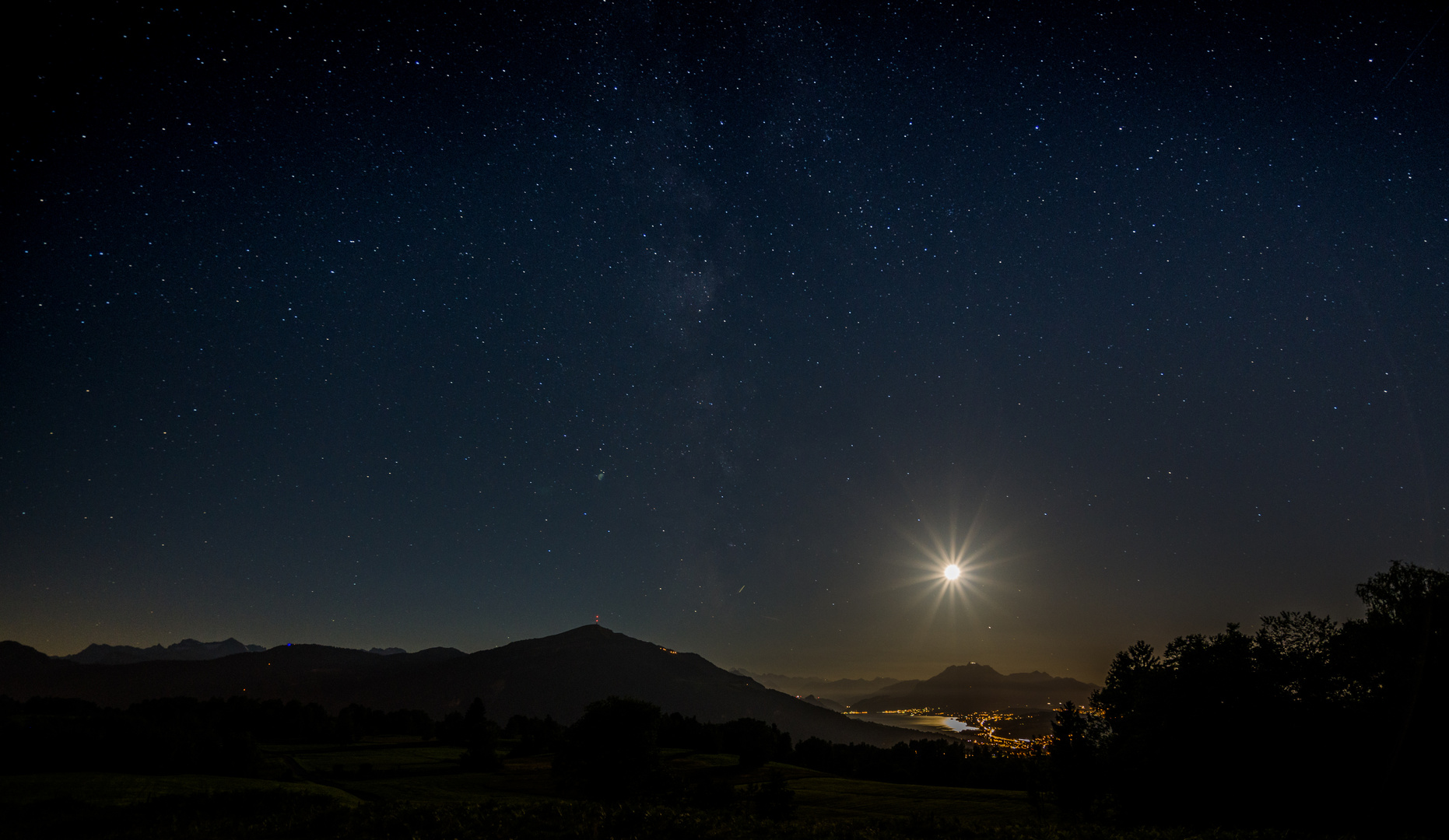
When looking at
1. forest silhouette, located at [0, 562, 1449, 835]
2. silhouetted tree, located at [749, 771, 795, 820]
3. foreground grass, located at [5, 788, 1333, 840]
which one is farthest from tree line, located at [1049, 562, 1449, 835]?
silhouetted tree, located at [749, 771, 795, 820]

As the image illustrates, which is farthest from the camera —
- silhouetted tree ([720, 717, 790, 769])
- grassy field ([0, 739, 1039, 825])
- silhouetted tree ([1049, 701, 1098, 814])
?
silhouetted tree ([720, 717, 790, 769])

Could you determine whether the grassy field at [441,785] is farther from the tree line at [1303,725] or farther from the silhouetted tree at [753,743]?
the tree line at [1303,725]

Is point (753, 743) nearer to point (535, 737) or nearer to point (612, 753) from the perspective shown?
point (612, 753)

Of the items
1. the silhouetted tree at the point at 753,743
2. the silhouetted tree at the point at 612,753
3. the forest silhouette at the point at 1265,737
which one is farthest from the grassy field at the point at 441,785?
the forest silhouette at the point at 1265,737

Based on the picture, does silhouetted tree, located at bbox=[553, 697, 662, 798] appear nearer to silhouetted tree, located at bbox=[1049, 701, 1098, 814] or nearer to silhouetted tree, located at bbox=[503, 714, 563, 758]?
silhouetted tree, located at bbox=[503, 714, 563, 758]

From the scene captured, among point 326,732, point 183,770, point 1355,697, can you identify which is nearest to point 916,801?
point 1355,697

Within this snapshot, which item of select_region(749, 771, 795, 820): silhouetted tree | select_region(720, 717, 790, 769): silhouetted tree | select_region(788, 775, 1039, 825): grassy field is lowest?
select_region(720, 717, 790, 769): silhouetted tree

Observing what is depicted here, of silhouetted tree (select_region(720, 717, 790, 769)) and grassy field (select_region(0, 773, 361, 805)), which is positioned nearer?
grassy field (select_region(0, 773, 361, 805))

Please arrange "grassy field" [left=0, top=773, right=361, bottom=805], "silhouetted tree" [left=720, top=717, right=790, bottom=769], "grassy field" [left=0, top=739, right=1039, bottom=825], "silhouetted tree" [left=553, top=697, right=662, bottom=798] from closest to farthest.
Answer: "grassy field" [left=0, top=773, right=361, bottom=805]
"grassy field" [left=0, top=739, right=1039, bottom=825]
"silhouetted tree" [left=553, top=697, right=662, bottom=798]
"silhouetted tree" [left=720, top=717, right=790, bottom=769]

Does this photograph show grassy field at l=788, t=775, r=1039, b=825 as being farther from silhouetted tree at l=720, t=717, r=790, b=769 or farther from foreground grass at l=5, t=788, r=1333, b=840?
foreground grass at l=5, t=788, r=1333, b=840

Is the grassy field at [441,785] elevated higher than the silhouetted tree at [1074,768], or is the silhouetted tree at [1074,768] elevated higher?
the silhouetted tree at [1074,768]

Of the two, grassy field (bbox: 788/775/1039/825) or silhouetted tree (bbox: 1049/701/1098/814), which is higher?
silhouetted tree (bbox: 1049/701/1098/814)

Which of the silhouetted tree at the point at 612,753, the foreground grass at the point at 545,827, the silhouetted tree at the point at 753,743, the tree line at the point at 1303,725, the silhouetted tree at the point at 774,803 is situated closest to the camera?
the foreground grass at the point at 545,827

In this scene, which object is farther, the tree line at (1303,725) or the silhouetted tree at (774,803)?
the tree line at (1303,725)
